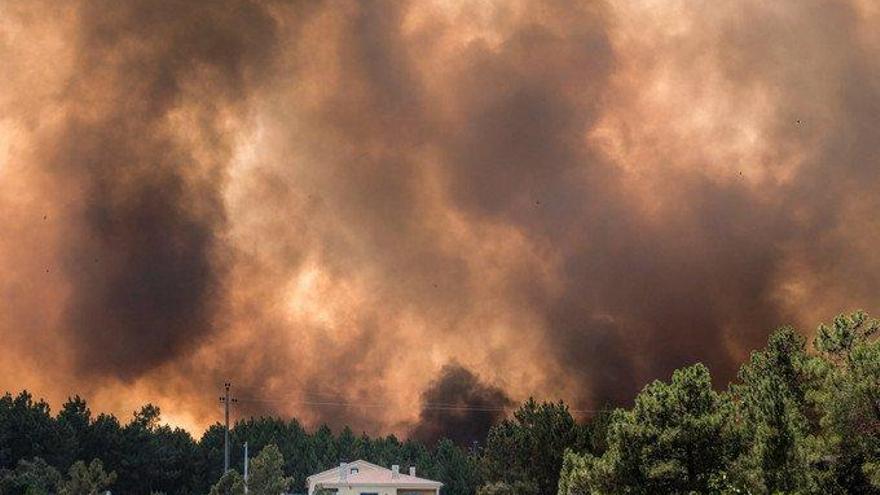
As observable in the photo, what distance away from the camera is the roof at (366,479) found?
110500 mm

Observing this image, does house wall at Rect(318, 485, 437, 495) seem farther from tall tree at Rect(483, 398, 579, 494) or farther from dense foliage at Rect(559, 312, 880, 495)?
dense foliage at Rect(559, 312, 880, 495)

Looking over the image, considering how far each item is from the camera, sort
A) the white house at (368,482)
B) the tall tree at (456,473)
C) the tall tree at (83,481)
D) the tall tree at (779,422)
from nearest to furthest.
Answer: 1. the tall tree at (779,422)
2. the tall tree at (83,481)
3. the white house at (368,482)
4. the tall tree at (456,473)

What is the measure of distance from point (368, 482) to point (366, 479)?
30.3 inches

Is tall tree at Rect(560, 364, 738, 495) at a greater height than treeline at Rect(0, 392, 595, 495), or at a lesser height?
lesser

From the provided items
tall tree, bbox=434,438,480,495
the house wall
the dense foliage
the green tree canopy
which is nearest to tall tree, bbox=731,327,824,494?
the dense foliage

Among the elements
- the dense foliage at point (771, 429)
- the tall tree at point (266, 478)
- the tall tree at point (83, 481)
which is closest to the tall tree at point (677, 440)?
the dense foliage at point (771, 429)

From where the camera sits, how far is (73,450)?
375 ft

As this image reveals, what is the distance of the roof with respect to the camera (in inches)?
4350

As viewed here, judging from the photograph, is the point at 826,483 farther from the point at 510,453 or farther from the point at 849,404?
the point at 510,453

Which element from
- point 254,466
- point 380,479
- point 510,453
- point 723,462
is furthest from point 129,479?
point 723,462

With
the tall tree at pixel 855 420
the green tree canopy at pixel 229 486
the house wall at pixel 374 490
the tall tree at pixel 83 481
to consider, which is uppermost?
the tall tree at pixel 83 481

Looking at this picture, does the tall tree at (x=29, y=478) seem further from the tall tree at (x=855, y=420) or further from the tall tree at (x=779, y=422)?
the tall tree at (x=855, y=420)

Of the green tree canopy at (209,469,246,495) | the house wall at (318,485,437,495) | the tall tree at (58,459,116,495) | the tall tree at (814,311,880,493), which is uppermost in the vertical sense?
the tall tree at (58,459,116,495)

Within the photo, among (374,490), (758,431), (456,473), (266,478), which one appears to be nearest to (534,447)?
(266,478)
